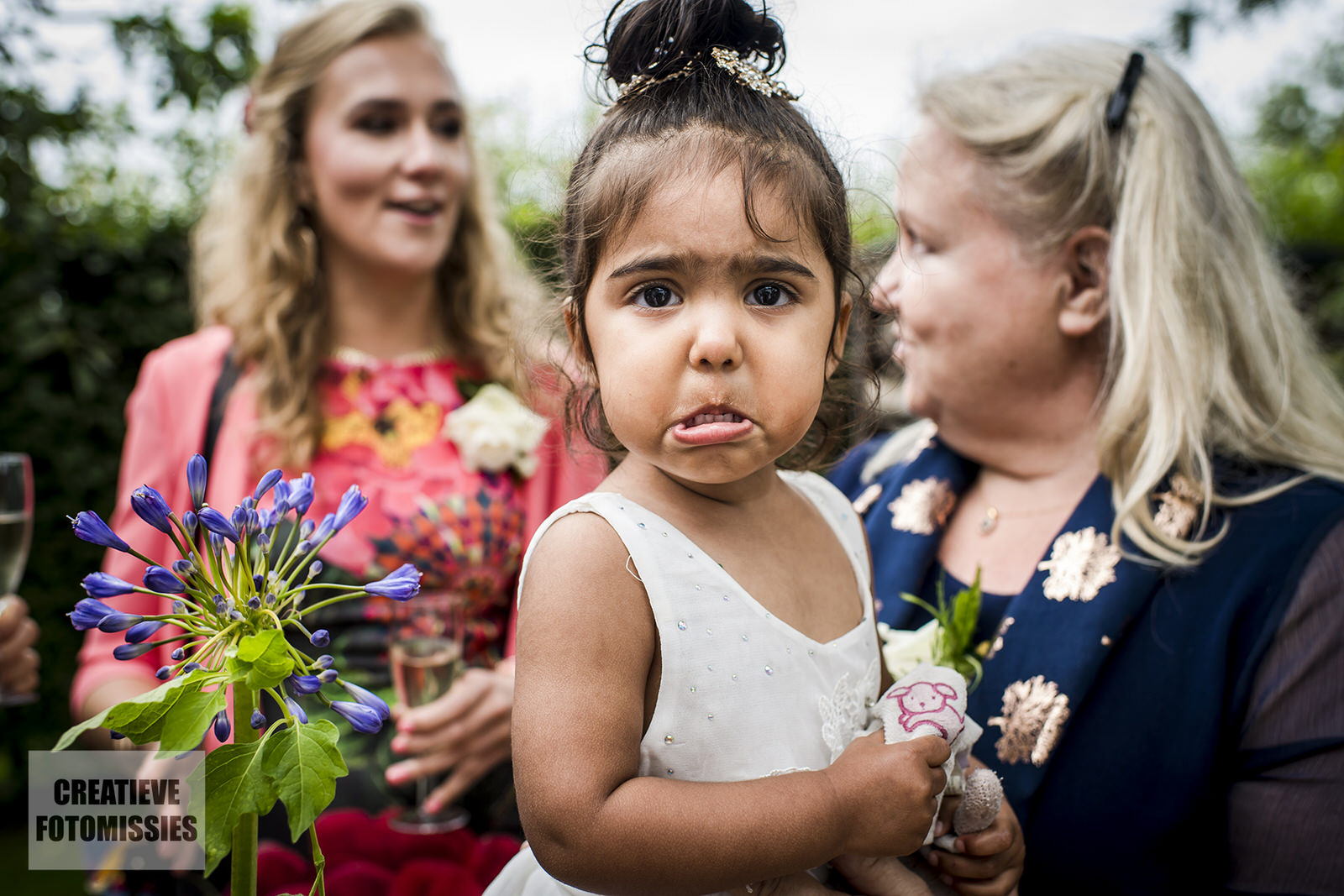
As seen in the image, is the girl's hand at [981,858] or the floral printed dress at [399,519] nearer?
the girl's hand at [981,858]

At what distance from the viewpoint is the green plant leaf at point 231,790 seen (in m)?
0.85

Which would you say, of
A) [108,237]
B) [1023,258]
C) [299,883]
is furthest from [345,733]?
[108,237]

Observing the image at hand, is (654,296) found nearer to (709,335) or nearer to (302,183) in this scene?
(709,335)

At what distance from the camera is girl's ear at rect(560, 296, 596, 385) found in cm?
136

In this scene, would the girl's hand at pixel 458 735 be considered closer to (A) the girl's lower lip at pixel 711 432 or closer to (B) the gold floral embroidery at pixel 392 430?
(B) the gold floral embroidery at pixel 392 430

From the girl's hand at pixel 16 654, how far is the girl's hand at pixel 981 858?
6.17 feet

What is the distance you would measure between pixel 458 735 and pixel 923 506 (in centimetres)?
127

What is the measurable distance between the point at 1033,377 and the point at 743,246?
1.30 meters

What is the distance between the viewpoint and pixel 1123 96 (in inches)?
84.7

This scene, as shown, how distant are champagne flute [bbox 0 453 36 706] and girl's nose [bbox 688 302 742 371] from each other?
1527 mm

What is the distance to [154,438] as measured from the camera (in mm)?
2779

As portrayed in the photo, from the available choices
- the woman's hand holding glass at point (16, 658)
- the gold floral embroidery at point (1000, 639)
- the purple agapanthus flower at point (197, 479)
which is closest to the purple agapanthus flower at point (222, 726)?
the purple agapanthus flower at point (197, 479)

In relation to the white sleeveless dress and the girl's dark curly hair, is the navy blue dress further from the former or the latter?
the girl's dark curly hair

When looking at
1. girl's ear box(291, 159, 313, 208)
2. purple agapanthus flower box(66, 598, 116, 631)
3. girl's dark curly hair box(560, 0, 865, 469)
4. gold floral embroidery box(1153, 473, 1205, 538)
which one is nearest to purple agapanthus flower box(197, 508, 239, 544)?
purple agapanthus flower box(66, 598, 116, 631)
